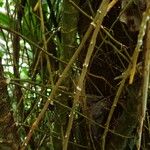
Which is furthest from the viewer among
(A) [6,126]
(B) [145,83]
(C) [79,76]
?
(C) [79,76]

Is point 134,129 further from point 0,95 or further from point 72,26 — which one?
point 0,95

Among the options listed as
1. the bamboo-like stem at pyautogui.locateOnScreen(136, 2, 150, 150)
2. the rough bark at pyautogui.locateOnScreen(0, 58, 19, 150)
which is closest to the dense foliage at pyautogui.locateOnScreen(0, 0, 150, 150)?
the rough bark at pyautogui.locateOnScreen(0, 58, 19, 150)

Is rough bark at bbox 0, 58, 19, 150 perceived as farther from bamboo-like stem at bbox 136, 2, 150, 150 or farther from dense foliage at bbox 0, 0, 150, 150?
bamboo-like stem at bbox 136, 2, 150, 150

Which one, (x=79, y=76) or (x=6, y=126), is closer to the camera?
(x=6, y=126)

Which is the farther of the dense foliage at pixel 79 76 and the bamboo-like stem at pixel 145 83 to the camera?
the dense foliage at pixel 79 76

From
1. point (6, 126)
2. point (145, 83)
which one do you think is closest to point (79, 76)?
point (6, 126)

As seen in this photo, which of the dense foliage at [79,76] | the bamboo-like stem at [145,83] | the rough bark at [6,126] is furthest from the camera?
the dense foliage at [79,76]

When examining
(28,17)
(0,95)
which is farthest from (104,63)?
(0,95)

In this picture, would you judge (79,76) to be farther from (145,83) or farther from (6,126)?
(145,83)

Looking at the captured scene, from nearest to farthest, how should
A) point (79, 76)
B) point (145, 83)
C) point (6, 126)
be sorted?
point (145, 83) < point (6, 126) < point (79, 76)

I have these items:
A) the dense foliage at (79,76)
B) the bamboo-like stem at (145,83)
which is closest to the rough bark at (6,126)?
the dense foliage at (79,76)

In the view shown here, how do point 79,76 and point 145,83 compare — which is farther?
point 79,76

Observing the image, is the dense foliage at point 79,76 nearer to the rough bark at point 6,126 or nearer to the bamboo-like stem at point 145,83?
the rough bark at point 6,126
